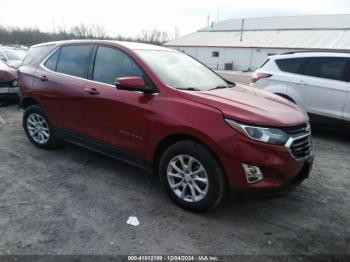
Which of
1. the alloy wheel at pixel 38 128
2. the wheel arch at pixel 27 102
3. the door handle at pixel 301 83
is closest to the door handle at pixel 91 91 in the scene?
the alloy wheel at pixel 38 128

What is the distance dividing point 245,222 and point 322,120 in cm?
404

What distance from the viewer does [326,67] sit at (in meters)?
6.88

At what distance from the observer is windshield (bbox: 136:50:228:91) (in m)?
4.05

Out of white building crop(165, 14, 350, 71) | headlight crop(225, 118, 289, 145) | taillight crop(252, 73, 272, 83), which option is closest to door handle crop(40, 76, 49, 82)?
headlight crop(225, 118, 289, 145)

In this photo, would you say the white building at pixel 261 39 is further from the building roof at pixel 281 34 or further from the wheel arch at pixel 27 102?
the wheel arch at pixel 27 102

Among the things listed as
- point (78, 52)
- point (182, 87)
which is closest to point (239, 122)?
point (182, 87)

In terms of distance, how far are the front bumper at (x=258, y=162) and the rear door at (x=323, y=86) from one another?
3.79m

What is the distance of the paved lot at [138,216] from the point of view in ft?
10.2

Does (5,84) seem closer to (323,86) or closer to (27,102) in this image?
(27,102)

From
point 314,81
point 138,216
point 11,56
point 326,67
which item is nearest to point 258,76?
point 314,81

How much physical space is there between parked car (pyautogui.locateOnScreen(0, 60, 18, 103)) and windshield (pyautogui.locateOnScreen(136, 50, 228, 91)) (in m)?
5.48

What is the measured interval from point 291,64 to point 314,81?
2.25ft

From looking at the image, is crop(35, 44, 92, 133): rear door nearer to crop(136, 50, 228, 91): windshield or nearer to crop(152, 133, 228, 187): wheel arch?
crop(136, 50, 228, 91): windshield

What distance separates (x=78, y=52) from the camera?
4.96 m
